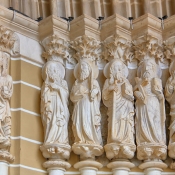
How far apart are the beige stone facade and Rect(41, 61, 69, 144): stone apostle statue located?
7 cm

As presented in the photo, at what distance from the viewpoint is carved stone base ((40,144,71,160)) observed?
539 cm

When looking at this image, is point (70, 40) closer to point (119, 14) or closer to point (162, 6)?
point (119, 14)

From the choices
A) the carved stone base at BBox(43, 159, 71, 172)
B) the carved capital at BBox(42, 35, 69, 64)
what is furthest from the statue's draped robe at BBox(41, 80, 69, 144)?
the carved capital at BBox(42, 35, 69, 64)

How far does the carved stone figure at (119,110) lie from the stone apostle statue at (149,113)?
0.06 metres

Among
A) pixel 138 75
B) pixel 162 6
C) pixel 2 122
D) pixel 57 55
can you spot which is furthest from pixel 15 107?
pixel 162 6

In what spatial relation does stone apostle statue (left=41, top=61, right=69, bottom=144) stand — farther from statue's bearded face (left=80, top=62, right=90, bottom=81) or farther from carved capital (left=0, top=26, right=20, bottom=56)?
carved capital (left=0, top=26, right=20, bottom=56)

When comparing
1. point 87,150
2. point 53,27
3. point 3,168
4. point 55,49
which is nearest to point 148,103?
point 87,150

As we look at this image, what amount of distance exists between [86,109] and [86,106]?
0.02 metres

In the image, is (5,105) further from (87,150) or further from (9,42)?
(87,150)

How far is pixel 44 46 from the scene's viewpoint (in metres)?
5.81

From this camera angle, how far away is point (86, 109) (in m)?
5.55

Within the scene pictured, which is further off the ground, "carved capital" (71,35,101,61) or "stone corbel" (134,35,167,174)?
"carved capital" (71,35,101,61)

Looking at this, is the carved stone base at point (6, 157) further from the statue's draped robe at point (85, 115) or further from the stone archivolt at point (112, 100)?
the statue's draped robe at point (85, 115)

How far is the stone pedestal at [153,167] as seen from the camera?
5.50m
